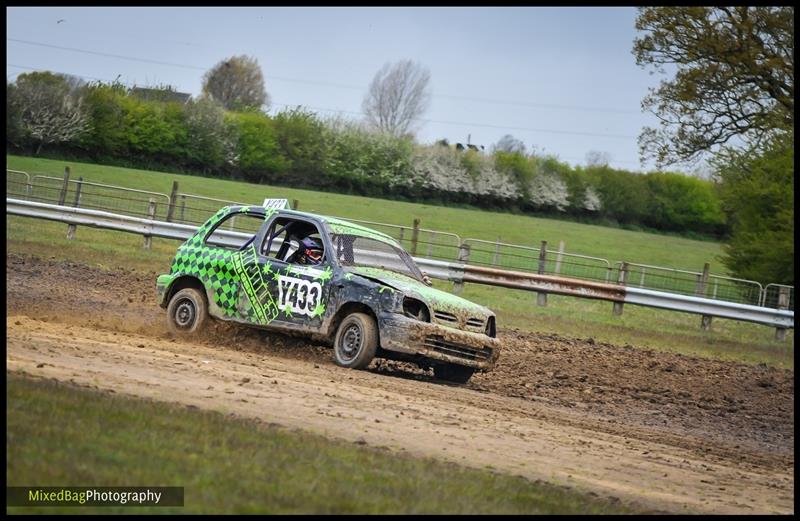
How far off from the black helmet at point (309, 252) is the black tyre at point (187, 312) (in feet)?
4.20

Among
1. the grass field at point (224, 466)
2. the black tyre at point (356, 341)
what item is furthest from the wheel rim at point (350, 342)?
the grass field at point (224, 466)

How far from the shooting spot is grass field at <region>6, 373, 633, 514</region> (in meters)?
5.85

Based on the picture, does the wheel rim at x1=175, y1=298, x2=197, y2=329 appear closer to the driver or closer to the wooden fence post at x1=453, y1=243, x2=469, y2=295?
the driver

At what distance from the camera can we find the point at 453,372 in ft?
43.9

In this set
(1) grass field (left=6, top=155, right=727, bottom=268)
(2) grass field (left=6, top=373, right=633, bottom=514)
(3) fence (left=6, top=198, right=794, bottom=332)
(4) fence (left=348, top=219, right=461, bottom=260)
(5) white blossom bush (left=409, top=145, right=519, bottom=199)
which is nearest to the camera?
(2) grass field (left=6, top=373, right=633, bottom=514)

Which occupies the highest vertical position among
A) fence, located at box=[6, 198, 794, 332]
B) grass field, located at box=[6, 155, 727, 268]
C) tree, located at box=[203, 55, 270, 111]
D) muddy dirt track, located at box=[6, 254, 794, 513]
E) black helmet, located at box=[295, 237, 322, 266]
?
tree, located at box=[203, 55, 270, 111]

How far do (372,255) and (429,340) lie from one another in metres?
1.57

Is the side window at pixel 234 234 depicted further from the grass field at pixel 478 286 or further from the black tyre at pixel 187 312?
the grass field at pixel 478 286

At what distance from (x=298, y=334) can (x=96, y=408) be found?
553cm

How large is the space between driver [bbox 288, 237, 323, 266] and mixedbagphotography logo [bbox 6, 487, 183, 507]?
25.0 ft

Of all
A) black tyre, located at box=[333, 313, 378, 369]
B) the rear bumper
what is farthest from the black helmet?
the rear bumper

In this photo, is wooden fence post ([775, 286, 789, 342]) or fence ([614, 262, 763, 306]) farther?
fence ([614, 262, 763, 306])

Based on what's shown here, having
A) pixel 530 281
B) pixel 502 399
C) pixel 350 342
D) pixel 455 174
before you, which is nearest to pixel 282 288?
pixel 350 342

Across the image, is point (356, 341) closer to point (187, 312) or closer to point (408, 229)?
point (187, 312)
